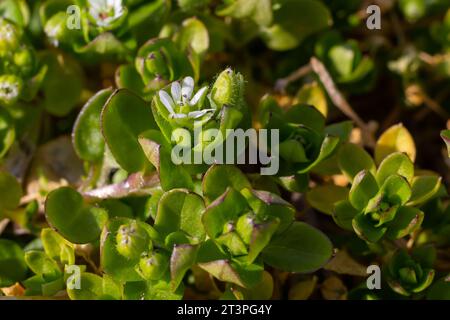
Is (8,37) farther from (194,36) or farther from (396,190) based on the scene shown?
(396,190)

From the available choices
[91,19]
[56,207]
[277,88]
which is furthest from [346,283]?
[91,19]

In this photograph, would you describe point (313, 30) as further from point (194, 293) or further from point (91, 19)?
point (194, 293)

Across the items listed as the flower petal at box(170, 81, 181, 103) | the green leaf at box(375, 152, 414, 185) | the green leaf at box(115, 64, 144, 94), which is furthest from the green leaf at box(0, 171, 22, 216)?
the green leaf at box(375, 152, 414, 185)

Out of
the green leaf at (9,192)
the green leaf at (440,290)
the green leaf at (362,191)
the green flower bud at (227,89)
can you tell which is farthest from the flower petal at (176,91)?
the green leaf at (440,290)

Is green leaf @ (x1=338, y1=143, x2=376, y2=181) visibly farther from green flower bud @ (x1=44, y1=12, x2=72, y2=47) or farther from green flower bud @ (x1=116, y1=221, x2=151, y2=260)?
green flower bud @ (x1=44, y1=12, x2=72, y2=47)

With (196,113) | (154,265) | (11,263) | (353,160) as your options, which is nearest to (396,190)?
(353,160)

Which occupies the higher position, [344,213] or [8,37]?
[8,37]
